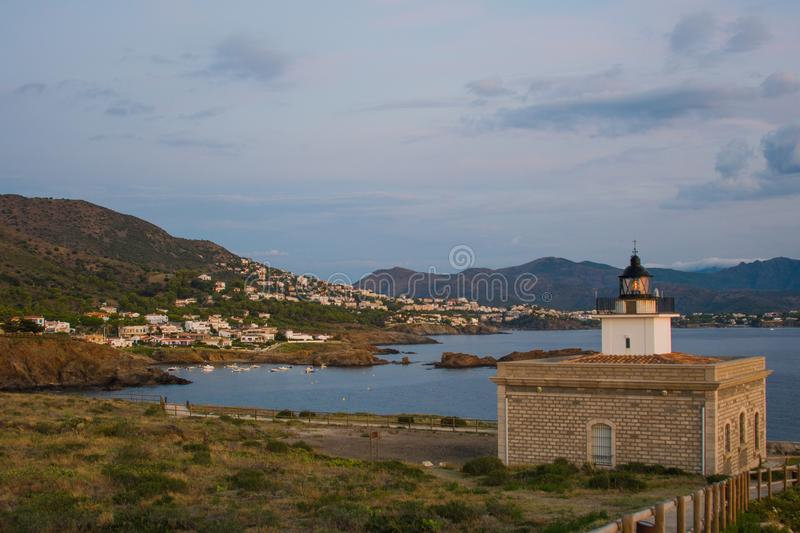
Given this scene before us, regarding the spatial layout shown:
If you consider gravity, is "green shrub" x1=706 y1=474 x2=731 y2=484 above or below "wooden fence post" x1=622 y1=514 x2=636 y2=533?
below

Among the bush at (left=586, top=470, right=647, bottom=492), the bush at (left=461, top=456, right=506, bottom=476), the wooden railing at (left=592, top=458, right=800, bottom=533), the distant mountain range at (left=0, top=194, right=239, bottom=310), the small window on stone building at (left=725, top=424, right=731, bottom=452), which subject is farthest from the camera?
the distant mountain range at (left=0, top=194, right=239, bottom=310)

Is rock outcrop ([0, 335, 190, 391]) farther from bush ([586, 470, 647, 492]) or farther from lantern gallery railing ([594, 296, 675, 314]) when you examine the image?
bush ([586, 470, 647, 492])

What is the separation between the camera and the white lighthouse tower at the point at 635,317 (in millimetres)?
19953

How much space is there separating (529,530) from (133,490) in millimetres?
5892

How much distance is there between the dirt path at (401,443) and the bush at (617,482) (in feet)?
22.2

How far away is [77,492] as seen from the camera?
38.7 ft

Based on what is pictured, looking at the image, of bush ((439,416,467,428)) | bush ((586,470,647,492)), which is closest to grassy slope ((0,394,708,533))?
bush ((586,470,647,492))

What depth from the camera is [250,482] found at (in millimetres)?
13484

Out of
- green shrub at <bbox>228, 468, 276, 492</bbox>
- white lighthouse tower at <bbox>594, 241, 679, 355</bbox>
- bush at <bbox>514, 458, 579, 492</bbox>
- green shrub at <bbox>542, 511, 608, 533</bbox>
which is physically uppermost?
white lighthouse tower at <bbox>594, 241, 679, 355</bbox>

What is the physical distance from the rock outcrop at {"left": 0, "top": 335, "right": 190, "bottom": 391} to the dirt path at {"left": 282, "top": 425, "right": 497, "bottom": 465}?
40513mm

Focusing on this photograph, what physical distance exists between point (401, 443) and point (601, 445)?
30.2 feet

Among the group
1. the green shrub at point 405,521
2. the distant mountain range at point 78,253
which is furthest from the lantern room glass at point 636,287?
the distant mountain range at point 78,253

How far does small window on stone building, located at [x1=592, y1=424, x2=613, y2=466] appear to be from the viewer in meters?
18.1

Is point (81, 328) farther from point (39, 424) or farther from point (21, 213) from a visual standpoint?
point (39, 424)
